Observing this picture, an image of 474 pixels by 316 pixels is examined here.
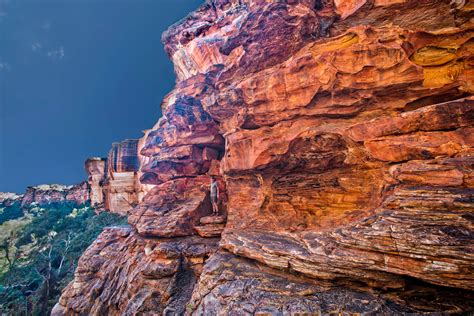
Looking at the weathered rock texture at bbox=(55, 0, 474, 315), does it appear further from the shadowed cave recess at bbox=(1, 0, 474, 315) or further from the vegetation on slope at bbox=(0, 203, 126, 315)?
the vegetation on slope at bbox=(0, 203, 126, 315)

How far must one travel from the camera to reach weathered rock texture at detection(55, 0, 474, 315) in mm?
8336

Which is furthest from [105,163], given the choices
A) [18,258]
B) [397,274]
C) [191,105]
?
[397,274]

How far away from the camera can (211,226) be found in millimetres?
17328

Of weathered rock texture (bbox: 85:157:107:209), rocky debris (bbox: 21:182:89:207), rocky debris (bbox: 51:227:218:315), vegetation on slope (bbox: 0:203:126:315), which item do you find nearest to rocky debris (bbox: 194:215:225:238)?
rocky debris (bbox: 51:227:218:315)

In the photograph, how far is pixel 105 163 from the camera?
1845 inches

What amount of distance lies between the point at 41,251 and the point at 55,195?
95.3 feet

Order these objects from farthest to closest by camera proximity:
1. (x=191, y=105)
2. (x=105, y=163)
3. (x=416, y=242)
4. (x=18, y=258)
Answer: (x=105, y=163)
(x=18, y=258)
(x=191, y=105)
(x=416, y=242)

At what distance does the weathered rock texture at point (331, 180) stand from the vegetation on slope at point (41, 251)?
39.4 feet

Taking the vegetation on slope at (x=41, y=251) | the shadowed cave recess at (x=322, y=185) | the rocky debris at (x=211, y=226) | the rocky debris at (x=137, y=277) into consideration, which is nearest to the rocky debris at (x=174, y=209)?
the shadowed cave recess at (x=322, y=185)

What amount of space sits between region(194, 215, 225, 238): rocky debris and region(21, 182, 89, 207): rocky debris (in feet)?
161

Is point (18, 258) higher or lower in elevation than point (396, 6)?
lower

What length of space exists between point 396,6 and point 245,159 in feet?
41.7

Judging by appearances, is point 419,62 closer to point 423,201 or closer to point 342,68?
point 342,68

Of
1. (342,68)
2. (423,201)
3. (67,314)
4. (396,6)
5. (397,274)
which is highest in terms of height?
(396,6)
